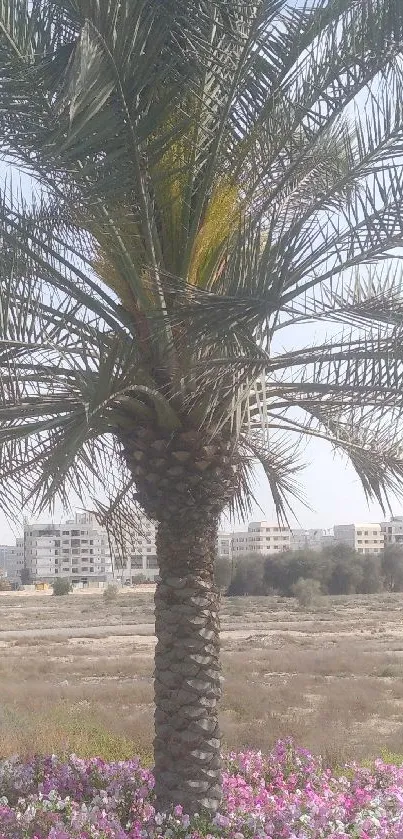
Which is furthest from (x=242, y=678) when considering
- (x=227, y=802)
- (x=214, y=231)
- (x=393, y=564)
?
(x=214, y=231)

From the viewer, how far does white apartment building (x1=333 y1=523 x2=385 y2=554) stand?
3013 centimetres

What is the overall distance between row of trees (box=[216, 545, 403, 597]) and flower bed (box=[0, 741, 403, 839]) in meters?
18.1

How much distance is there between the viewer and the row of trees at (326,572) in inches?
966

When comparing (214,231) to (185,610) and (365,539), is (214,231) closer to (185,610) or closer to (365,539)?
(185,610)

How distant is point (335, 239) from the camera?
3.70 meters

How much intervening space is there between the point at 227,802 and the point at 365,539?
2869 centimetres

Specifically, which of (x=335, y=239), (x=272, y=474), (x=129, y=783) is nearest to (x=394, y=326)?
(x=335, y=239)

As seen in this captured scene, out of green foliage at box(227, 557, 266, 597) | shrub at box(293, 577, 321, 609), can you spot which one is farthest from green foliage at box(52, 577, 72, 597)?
green foliage at box(227, 557, 266, 597)

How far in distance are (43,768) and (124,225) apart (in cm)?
377

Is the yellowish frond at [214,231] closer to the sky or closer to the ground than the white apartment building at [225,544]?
closer to the sky

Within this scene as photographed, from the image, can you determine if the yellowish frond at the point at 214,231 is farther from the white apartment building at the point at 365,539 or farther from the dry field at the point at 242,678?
the white apartment building at the point at 365,539

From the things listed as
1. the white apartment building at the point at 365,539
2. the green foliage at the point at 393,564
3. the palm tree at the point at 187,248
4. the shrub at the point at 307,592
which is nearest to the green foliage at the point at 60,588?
the white apartment building at the point at 365,539

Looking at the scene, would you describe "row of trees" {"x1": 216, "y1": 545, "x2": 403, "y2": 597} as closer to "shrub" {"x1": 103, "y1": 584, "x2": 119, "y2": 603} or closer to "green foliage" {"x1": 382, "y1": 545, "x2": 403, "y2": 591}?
"green foliage" {"x1": 382, "y1": 545, "x2": 403, "y2": 591}

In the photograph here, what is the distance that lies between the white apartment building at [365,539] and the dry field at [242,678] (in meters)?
1.88
